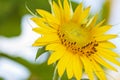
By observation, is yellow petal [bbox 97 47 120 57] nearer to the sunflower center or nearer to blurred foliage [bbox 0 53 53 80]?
the sunflower center

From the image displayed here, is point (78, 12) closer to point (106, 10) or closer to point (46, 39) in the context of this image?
point (46, 39)

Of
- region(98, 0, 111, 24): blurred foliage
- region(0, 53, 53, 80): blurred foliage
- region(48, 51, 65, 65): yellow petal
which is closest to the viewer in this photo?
region(48, 51, 65, 65): yellow petal

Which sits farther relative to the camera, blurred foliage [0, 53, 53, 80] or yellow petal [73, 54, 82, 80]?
blurred foliage [0, 53, 53, 80]

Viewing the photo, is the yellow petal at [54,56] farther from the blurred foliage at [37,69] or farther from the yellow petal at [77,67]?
the blurred foliage at [37,69]

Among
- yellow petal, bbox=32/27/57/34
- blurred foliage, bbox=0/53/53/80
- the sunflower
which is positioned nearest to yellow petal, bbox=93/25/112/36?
the sunflower

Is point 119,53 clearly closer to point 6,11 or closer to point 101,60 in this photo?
point 101,60

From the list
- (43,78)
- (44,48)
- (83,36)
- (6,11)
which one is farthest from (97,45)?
(6,11)

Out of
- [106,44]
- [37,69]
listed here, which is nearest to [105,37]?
[106,44]
